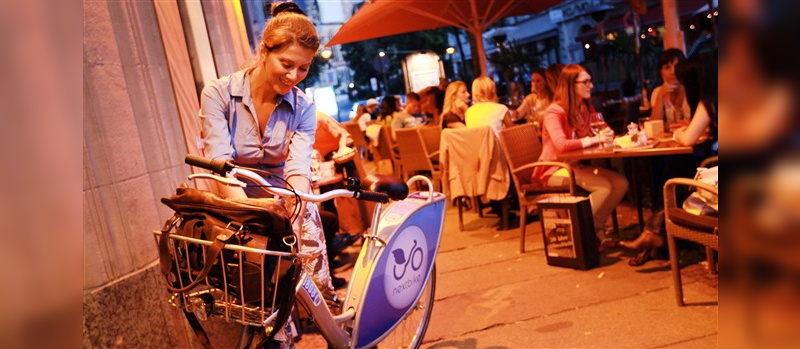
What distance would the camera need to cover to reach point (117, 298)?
10.7ft

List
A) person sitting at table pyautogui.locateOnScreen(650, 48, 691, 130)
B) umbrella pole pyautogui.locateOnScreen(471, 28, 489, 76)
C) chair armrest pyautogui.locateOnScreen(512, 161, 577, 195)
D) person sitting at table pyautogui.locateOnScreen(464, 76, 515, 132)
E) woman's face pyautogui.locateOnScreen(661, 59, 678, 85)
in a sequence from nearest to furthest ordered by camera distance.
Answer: chair armrest pyautogui.locateOnScreen(512, 161, 577, 195), person sitting at table pyautogui.locateOnScreen(650, 48, 691, 130), woman's face pyautogui.locateOnScreen(661, 59, 678, 85), person sitting at table pyautogui.locateOnScreen(464, 76, 515, 132), umbrella pole pyautogui.locateOnScreen(471, 28, 489, 76)

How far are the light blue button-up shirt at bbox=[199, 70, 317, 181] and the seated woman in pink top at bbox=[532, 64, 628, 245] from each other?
306 centimetres

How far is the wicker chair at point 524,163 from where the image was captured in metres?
5.78

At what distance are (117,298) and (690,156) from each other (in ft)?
15.7

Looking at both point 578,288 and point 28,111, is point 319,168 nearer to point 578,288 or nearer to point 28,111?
point 578,288

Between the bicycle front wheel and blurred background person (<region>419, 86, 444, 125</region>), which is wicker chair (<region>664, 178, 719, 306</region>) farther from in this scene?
blurred background person (<region>419, 86, 444, 125</region>)

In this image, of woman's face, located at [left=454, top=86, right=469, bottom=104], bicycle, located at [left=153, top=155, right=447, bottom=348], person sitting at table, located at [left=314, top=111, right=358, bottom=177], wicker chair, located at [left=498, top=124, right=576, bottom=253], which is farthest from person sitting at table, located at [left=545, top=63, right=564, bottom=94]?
bicycle, located at [left=153, top=155, right=447, bottom=348]

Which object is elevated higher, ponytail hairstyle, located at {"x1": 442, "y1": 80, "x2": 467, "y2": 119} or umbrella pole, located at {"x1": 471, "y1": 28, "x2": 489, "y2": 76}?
umbrella pole, located at {"x1": 471, "y1": 28, "x2": 489, "y2": 76}

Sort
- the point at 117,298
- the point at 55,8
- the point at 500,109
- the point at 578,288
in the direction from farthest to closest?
the point at 500,109 → the point at 578,288 → the point at 117,298 → the point at 55,8

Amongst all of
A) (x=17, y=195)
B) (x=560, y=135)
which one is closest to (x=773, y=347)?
(x=17, y=195)

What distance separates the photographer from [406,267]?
3.39 meters

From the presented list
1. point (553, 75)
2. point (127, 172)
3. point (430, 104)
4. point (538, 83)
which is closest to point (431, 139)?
point (538, 83)

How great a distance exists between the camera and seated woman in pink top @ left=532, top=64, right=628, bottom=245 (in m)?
5.62

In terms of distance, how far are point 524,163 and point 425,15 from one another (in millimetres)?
5720
